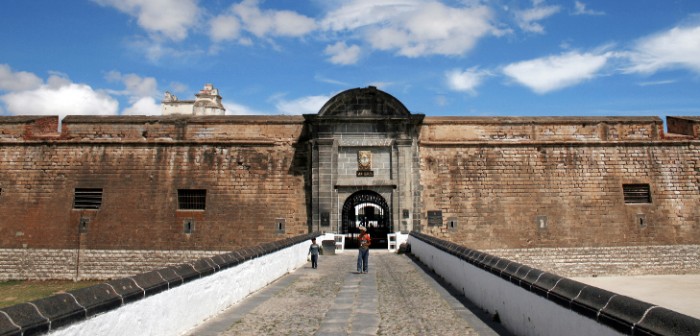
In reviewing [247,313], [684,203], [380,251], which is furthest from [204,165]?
[684,203]

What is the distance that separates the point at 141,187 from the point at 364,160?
893cm

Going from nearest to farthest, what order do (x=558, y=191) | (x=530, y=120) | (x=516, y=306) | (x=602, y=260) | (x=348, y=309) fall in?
(x=516, y=306) < (x=348, y=309) < (x=602, y=260) < (x=558, y=191) < (x=530, y=120)

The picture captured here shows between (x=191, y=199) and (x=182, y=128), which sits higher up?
(x=182, y=128)

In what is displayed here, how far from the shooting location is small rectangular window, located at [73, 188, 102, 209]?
719 inches

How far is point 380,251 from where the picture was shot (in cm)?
1659

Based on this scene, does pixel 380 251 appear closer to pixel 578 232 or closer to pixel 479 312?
pixel 578 232

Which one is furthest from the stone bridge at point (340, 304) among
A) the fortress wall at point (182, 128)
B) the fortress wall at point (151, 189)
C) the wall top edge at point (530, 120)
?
the wall top edge at point (530, 120)

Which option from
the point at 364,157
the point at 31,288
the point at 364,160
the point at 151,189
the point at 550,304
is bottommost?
the point at 31,288

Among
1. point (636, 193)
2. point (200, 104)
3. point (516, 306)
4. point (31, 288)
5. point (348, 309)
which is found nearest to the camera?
point (516, 306)

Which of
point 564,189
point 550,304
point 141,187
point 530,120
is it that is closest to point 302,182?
point 141,187

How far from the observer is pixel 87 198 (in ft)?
60.2

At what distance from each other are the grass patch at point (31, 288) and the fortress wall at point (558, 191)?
43.6 ft

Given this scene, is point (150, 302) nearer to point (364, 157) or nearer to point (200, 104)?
point (364, 157)

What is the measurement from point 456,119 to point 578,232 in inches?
255
